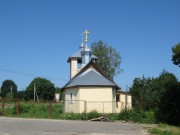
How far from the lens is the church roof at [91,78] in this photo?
3794 cm

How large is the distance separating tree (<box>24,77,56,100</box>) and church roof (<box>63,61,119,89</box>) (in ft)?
189

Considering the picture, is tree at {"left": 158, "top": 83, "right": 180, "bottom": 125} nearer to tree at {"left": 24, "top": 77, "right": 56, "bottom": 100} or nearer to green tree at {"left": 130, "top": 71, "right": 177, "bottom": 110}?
green tree at {"left": 130, "top": 71, "right": 177, "bottom": 110}

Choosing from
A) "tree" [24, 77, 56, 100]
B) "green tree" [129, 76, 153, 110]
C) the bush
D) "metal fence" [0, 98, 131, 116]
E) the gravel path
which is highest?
"tree" [24, 77, 56, 100]

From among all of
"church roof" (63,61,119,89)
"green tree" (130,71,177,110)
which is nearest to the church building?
"church roof" (63,61,119,89)

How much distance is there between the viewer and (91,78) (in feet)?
128

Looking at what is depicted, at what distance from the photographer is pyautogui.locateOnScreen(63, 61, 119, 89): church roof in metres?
37.9

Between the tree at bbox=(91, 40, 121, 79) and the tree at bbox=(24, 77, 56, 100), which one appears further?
the tree at bbox=(24, 77, 56, 100)

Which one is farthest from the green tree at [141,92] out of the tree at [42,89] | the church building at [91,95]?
the tree at [42,89]

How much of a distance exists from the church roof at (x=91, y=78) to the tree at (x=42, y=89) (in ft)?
189

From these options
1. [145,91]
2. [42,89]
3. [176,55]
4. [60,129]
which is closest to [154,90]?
[145,91]

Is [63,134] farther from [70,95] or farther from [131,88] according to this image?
[131,88]

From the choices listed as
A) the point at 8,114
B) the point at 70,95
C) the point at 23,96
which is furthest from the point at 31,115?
the point at 23,96

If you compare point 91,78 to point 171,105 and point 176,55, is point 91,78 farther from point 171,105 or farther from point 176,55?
point 176,55

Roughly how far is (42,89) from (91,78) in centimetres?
6230
